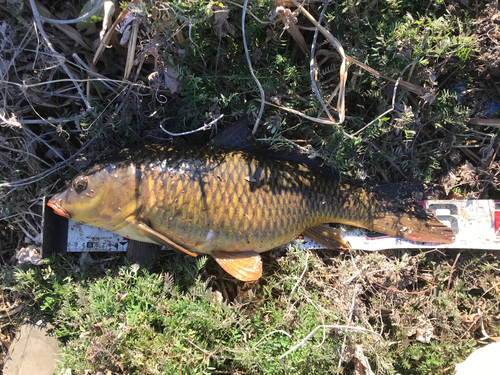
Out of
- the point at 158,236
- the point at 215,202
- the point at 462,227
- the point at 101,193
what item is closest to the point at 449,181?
the point at 462,227

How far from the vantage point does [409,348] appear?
2287mm

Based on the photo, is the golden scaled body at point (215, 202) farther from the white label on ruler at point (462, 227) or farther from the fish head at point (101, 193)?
the white label on ruler at point (462, 227)

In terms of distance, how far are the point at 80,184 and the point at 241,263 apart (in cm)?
121

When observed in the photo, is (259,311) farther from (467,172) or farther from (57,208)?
(467,172)

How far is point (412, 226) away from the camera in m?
2.38

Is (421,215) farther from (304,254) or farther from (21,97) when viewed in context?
(21,97)

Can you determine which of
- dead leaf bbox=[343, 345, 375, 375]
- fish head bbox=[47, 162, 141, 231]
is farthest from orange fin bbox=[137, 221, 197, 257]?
dead leaf bbox=[343, 345, 375, 375]

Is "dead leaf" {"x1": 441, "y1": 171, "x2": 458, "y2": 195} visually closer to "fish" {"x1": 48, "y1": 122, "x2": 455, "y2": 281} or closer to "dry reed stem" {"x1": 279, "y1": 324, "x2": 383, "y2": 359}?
"fish" {"x1": 48, "y1": 122, "x2": 455, "y2": 281}

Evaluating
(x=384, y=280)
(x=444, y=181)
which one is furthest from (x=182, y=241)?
(x=444, y=181)

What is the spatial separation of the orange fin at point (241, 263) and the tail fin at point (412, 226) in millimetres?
947

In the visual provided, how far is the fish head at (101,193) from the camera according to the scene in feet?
6.55

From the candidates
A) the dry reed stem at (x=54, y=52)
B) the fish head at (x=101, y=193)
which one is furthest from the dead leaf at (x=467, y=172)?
the dry reed stem at (x=54, y=52)

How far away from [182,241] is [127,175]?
58cm

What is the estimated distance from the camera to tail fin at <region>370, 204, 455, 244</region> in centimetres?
236
